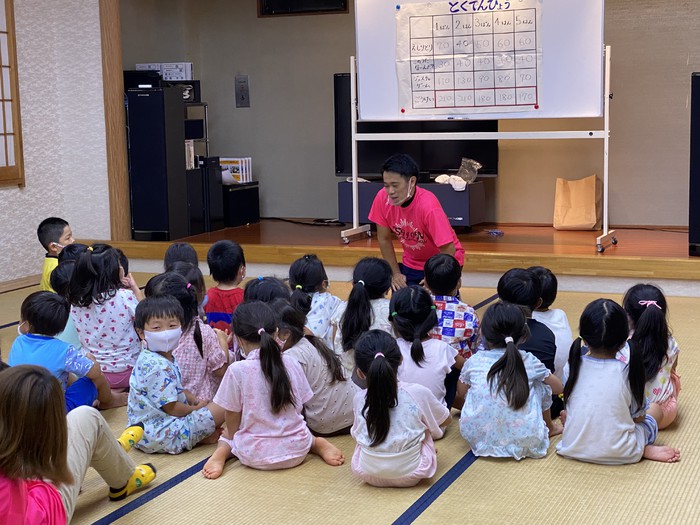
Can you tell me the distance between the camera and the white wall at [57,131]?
20.8ft

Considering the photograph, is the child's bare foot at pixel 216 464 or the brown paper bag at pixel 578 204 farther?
the brown paper bag at pixel 578 204

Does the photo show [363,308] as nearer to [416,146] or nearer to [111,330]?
[111,330]

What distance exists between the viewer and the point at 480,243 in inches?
247

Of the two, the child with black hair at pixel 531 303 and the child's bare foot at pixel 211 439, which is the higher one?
the child with black hair at pixel 531 303

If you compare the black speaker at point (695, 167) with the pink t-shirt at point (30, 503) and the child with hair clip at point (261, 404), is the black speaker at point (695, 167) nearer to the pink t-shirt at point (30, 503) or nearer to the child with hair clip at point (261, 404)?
the child with hair clip at point (261, 404)

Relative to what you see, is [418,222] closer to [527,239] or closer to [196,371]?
[196,371]

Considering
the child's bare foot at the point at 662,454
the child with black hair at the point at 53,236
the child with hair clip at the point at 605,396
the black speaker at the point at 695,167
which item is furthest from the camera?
the black speaker at the point at 695,167

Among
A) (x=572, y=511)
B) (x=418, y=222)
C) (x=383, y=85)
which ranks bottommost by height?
(x=572, y=511)

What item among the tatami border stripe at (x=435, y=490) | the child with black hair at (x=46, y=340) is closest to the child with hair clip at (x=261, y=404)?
the tatami border stripe at (x=435, y=490)

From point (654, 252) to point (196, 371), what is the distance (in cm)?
340

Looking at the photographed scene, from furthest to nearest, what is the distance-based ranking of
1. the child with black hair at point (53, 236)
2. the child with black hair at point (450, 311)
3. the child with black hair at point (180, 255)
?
the child with black hair at point (53, 236), the child with black hair at point (180, 255), the child with black hair at point (450, 311)

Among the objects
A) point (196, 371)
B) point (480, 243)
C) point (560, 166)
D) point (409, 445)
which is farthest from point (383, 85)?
point (409, 445)

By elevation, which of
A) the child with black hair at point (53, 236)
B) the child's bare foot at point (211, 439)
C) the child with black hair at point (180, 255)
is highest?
the child with black hair at point (53, 236)

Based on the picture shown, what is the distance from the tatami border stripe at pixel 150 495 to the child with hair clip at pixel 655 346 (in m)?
1.42
